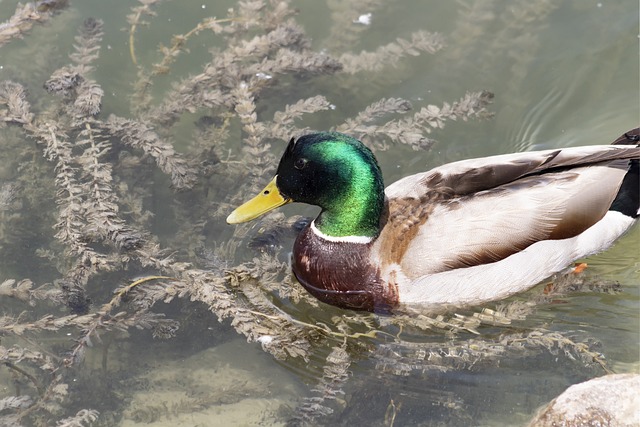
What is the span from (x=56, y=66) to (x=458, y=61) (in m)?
3.48

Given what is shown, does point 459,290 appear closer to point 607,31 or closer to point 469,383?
point 469,383

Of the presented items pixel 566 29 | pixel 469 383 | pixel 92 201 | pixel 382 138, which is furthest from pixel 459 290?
pixel 566 29

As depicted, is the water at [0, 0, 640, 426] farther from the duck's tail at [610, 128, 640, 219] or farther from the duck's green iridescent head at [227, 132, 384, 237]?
the duck's green iridescent head at [227, 132, 384, 237]

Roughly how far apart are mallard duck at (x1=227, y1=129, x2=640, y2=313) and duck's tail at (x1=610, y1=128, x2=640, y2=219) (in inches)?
5.8

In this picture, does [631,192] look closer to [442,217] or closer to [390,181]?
[442,217]

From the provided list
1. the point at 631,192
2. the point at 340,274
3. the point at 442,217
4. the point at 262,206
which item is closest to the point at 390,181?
the point at 340,274

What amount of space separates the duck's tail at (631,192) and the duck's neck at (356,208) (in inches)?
66.9

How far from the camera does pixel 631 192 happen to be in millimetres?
5664

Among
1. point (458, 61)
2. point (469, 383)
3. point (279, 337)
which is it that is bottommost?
point (469, 383)

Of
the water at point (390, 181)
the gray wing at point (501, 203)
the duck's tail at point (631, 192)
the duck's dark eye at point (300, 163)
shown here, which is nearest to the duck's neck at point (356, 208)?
the gray wing at point (501, 203)

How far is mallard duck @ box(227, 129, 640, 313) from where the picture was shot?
5.07m

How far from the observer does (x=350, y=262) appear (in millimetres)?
5387

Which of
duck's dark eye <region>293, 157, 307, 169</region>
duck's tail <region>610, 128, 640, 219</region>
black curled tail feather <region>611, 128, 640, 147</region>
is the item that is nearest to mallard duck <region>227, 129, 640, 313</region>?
duck's dark eye <region>293, 157, 307, 169</region>

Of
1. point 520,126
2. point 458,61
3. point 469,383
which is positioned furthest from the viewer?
point 458,61
